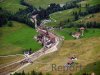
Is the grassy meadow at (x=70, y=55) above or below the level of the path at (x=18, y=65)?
above

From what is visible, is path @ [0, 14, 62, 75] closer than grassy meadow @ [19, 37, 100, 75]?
No

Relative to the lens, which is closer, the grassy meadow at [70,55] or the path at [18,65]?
the grassy meadow at [70,55]

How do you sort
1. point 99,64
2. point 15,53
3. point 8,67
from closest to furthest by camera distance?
point 99,64, point 8,67, point 15,53

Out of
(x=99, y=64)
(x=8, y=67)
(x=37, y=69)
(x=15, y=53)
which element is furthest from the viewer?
(x=15, y=53)

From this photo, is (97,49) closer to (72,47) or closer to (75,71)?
(72,47)

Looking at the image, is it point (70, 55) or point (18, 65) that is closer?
point (18, 65)

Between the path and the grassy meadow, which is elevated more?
the grassy meadow

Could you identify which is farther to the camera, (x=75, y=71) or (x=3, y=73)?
(x=3, y=73)

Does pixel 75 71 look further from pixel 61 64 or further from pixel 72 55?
pixel 72 55

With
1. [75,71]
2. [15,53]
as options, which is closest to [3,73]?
[15,53]

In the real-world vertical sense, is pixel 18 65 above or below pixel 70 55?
below
